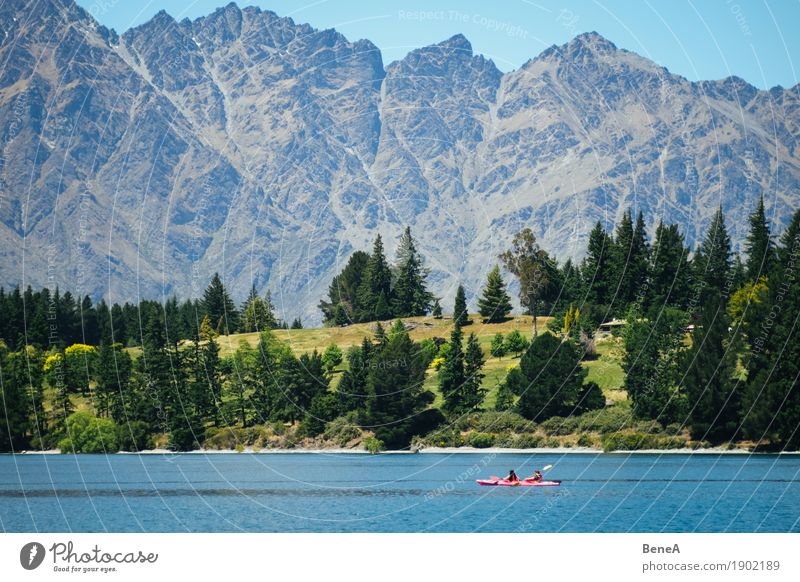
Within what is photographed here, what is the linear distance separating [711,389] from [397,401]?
3411 cm

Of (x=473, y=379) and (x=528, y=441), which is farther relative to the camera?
(x=473, y=379)

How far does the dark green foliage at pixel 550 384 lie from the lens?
133000 millimetres

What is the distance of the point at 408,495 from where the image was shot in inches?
3499

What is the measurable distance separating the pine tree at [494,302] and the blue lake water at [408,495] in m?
59.5

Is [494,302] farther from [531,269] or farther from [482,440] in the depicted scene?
[482,440]

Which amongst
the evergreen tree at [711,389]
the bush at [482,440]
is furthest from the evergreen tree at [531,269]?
the evergreen tree at [711,389]

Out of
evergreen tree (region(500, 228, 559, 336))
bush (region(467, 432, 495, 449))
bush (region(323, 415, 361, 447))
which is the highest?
evergreen tree (region(500, 228, 559, 336))

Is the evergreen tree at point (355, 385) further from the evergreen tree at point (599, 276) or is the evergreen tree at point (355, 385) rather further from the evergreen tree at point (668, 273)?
the evergreen tree at point (668, 273)

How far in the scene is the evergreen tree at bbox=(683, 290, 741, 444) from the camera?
11994 cm

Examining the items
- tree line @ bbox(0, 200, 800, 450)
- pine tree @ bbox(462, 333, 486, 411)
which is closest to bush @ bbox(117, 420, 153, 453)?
tree line @ bbox(0, 200, 800, 450)

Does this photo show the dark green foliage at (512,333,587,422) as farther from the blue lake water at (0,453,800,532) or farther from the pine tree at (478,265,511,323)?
the pine tree at (478,265,511,323)

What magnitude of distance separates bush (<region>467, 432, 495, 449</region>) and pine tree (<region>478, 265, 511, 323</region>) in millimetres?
52988

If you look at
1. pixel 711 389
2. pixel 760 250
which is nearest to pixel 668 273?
pixel 760 250
